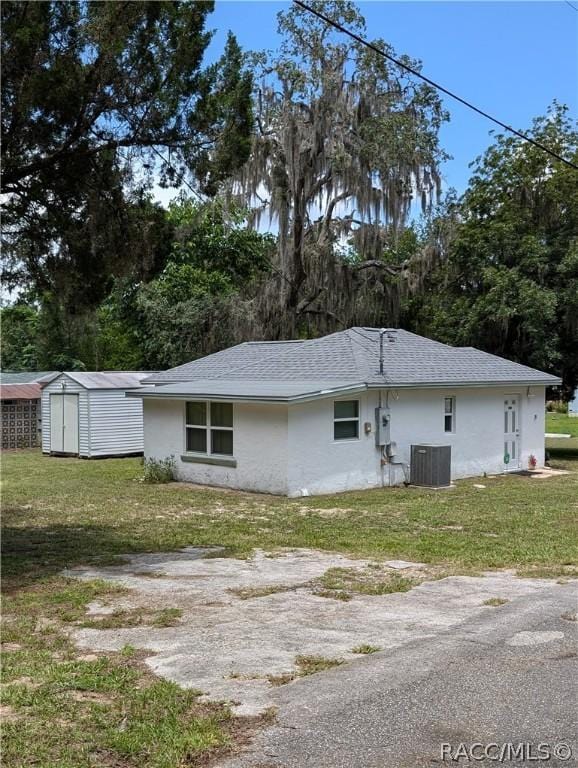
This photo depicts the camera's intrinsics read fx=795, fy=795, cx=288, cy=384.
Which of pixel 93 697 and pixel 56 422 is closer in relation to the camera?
pixel 93 697

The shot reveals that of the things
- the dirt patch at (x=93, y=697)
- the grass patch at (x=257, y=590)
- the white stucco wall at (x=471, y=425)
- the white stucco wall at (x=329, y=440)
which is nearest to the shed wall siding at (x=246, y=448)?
the white stucco wall at (x=329, y=440)

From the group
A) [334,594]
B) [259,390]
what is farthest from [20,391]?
[334,594]

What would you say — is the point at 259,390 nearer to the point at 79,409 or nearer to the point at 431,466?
the point at 431,466

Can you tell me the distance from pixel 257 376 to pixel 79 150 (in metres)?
10.8

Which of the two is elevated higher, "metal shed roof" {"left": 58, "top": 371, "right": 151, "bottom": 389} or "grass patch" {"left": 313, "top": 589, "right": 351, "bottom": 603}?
"metal shed roof" {"left": 58, "top": 371, "right": 151, "bottom": 389}

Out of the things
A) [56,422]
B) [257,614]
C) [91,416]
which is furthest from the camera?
[56,422]

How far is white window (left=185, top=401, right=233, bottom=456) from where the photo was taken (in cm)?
1759

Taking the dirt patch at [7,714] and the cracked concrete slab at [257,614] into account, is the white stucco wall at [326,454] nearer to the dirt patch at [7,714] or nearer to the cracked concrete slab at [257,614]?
the cracked concrete slab at [257,614]

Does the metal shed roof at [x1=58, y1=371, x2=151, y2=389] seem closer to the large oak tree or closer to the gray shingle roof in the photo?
the gray shingle roof

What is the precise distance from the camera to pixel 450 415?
1953 centimetres

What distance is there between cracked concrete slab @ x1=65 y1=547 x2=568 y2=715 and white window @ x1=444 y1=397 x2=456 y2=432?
1028 cm

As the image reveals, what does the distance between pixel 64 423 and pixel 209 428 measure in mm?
8771

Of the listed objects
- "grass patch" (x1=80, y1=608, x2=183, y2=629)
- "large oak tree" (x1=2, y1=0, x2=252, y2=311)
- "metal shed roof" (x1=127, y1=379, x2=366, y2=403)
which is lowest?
"grass patch" (x1=80, y1=608, x2=183, y2=629)

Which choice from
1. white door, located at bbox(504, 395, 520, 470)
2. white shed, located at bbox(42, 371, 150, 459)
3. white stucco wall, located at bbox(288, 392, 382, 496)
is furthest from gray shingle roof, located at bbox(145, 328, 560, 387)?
white shed, located at bbox(42, 371, 150, 459)
